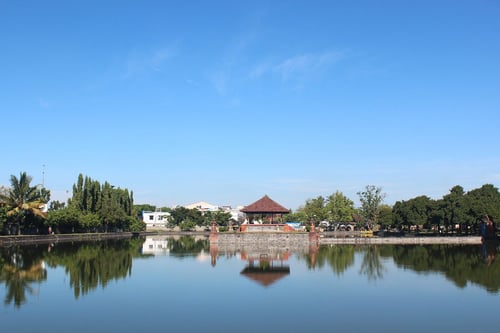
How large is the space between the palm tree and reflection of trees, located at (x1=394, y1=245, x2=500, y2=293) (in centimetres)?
4194

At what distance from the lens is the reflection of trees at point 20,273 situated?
2175cm

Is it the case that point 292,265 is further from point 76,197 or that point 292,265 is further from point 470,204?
point 76,197

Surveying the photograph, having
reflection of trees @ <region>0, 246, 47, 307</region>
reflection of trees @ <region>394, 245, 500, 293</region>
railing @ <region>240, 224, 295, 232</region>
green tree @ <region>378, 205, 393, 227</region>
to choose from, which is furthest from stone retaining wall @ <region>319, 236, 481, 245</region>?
reflection of trees @ <region>0, 246, 47, 307</region>

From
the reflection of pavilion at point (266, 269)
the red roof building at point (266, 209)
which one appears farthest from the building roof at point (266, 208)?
the reflection of pavilion at point (266, 269)

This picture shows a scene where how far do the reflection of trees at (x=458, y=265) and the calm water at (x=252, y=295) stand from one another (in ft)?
0.23

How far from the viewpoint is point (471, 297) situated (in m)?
20.9

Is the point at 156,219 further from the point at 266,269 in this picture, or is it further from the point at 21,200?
the point at 266,269

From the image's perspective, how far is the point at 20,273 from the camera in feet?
94.8

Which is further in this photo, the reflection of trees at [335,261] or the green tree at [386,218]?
the green tree at [386,218]

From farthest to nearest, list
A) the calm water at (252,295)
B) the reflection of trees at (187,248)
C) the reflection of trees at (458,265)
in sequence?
the reflection of trees at (187,248)
the reflection of trees at (458,265)
the calm water at (252,295)

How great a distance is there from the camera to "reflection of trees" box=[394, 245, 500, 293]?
Answer: 25513mm

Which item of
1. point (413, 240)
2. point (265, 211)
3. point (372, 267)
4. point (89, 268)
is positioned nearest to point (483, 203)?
point (413, 240)

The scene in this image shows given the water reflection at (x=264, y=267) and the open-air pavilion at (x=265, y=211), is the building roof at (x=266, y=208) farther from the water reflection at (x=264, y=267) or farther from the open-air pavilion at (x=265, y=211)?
the water reflection at (x=264, y=267)

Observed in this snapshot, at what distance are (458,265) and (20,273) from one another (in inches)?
1104
